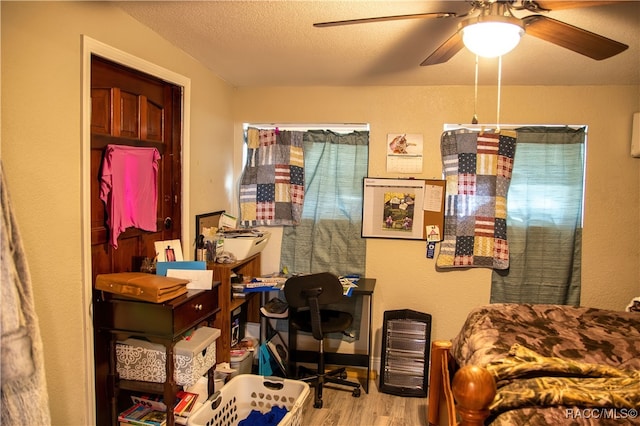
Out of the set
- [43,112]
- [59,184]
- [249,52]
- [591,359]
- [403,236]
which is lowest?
[591,359]

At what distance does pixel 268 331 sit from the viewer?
13.0 ft

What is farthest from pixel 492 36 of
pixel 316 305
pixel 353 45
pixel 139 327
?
pixel 316 305

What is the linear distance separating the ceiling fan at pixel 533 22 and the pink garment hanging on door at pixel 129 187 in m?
1.23

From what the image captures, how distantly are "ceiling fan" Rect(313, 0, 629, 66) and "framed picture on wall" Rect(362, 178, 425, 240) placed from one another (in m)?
1.90

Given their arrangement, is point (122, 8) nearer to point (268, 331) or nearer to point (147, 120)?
point (147, 120)

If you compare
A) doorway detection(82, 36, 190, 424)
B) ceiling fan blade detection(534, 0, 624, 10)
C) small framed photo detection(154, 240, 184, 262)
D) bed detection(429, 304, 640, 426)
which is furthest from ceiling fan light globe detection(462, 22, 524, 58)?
small framed photo detection(154, 240, 184, 262)

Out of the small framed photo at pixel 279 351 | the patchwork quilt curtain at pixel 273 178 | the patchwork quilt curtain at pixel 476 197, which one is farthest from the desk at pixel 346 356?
the patchwork quilt curtain at pixel 273 178

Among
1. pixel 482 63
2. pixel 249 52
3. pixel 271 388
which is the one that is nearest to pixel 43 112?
pixel 249 52

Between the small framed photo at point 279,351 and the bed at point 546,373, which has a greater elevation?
the bed at point 546,373

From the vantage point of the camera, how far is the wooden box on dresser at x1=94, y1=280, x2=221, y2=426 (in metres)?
2.25

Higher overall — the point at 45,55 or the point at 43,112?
the point at 45,55

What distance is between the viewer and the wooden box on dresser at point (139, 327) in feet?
7.39

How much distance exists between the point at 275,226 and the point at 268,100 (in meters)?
1.07

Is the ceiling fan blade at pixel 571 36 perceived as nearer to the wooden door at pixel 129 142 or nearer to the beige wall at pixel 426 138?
the beige wall at pixel 426 138
